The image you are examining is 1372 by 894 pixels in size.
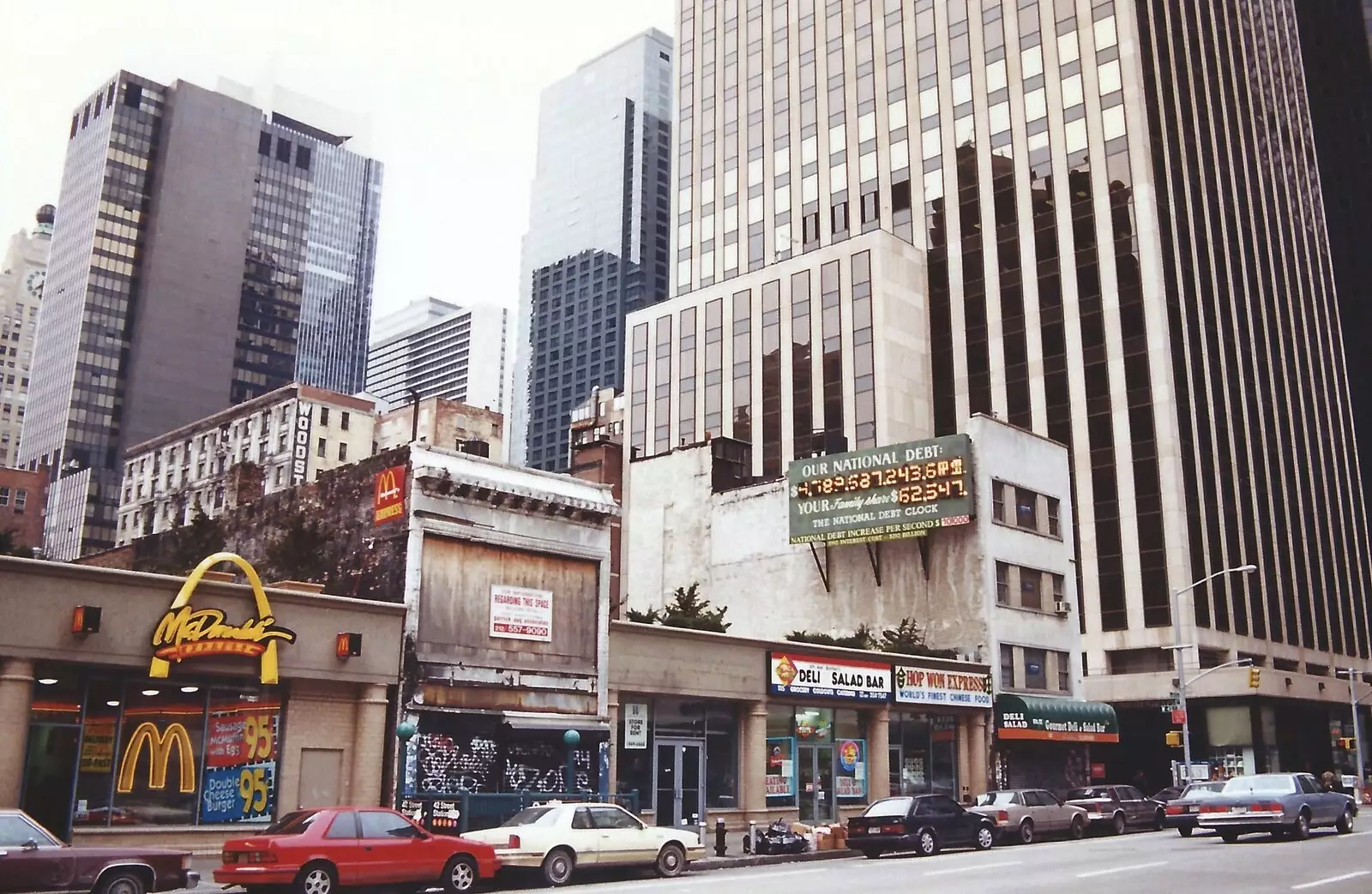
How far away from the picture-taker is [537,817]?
22.1 m

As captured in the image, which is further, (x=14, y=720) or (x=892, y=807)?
(x=892, y=807)

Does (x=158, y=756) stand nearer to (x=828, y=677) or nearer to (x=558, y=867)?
(x=558, y=867)

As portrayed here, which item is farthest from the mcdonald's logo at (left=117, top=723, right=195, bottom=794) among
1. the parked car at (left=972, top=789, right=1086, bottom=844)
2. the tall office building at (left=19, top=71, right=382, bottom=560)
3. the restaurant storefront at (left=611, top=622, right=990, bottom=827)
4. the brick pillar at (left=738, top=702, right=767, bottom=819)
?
the tall office building at (left=19, top=71, right=382, bottom=560)

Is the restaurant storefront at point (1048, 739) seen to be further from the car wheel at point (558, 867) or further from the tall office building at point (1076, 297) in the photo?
the car wheel at point (558, 867)

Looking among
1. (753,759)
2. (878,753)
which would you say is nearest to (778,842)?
(753,759)

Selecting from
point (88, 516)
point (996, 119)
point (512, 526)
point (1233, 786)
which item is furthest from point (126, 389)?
point (1233, 786)

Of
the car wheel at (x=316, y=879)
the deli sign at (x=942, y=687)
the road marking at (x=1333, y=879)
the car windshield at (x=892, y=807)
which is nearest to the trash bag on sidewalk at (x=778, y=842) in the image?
the car windshield at (x=892, y=807)

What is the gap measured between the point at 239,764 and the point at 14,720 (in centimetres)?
469

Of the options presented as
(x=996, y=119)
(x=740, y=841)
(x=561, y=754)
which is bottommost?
(x=740, y=841)

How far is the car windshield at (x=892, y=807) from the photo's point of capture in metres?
28.5

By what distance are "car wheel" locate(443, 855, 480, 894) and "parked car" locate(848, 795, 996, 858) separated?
11.5 m

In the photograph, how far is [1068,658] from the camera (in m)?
48.4

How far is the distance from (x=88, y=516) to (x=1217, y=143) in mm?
135815

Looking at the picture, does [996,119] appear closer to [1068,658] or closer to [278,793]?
[1068,658]
